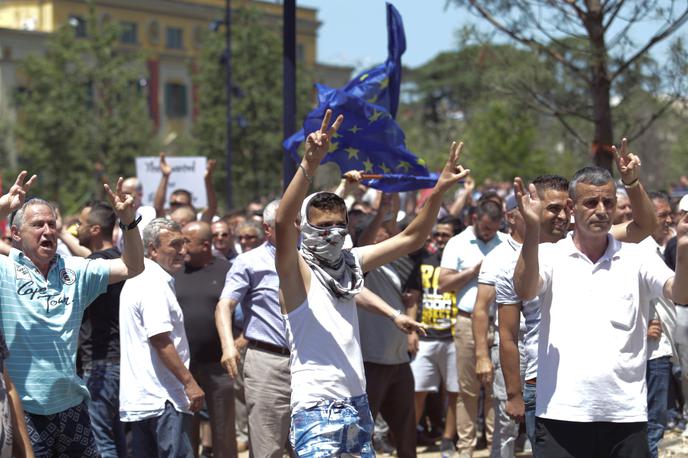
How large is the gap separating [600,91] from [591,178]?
23.1ft

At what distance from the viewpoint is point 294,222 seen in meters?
5.33

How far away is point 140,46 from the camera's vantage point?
68.2 metres

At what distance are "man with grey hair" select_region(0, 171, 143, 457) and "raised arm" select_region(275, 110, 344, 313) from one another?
1.16 m

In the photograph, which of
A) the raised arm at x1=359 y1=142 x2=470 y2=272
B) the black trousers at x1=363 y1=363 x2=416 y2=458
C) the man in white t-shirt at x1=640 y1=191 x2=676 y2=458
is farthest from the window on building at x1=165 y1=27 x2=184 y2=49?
the raised arm at x1=359 y1=142 x2=470 y2=272

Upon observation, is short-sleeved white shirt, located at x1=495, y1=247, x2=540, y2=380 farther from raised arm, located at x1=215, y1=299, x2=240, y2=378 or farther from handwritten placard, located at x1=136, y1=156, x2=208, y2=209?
handwritten placard, located at x1=136, y1=156, x2=208, y2=209

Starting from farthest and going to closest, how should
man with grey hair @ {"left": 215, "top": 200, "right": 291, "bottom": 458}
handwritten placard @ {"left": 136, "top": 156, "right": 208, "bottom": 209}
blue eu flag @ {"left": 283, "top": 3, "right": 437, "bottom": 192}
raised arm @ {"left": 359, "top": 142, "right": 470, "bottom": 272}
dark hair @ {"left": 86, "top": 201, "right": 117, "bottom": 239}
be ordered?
handwritten placard @ {"left": 136, "top": 156, "right": 208, "bottom": 209} → blue eu flag @ {"left": 283, "top": 3, "right": 437, "bottom": 192} → dark hair @ {"left": 86, "top": 201, "right": 117, "bottom": 239} → man with grey hair @ {"left": 215, "top": 200, "right": 291, "bottom": 458} → raised arm @ {"left": 359, "top": 142, "right": 470, "bottom": 272}

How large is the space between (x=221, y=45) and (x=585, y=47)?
26.4 meters

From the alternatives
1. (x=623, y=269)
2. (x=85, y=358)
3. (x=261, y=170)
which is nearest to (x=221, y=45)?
(x=261, y=170)

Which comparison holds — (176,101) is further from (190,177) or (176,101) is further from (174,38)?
(190,177)

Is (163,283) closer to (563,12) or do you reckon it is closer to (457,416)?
(457,416)

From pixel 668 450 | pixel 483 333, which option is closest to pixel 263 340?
pixel 483 333

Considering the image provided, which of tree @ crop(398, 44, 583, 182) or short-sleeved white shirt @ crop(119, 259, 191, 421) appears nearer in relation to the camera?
short-sleeved white shirt @ crop(119, 259, 191, 421)

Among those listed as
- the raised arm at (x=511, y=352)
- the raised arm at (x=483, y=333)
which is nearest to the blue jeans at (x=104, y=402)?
the raised arm at (x=483, y=333)

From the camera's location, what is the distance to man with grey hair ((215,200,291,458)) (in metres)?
7.51
